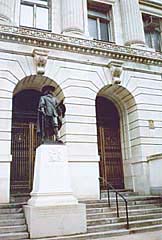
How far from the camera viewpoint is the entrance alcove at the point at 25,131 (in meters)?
11.8

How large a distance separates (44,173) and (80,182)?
13.0ft

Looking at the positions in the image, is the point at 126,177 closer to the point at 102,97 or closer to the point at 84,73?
the point at 102,97

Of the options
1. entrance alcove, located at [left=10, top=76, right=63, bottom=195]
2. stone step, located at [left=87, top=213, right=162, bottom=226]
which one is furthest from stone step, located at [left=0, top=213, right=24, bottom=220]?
entrance alcove, located at [left=10, top=76, right=63, bottom=195]

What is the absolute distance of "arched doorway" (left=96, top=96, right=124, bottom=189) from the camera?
1340 cm

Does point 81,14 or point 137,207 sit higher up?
point 81,14

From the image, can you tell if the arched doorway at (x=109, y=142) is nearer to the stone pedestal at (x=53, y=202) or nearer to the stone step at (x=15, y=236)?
the stone pedestal at (x=53, y=202)

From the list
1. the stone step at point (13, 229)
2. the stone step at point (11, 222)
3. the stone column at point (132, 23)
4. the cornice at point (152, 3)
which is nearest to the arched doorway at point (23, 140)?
the stone step at point (11, 222)

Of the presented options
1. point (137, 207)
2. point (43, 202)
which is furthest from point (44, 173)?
point (137, 207)

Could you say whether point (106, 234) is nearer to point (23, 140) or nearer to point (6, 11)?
point (23, 140)

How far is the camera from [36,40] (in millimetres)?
12203

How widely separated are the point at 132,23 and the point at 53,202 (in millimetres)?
11941

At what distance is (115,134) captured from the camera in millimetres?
14266

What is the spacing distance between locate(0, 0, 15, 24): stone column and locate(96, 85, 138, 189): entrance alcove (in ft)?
18.7

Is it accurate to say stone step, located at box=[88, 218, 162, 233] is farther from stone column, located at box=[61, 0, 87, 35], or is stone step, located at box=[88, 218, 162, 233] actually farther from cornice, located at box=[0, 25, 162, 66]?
stone column, located at box=[61, 0, 87, 35]
